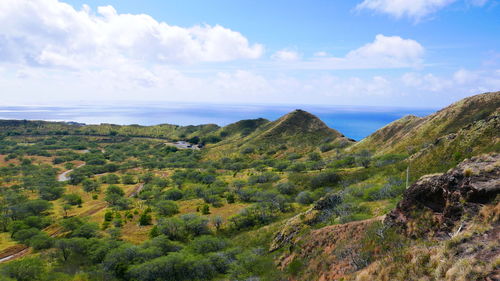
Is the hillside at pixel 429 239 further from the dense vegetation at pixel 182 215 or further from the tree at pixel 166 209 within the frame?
the tree at pixel 166 209

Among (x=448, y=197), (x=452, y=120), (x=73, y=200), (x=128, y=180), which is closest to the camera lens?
(x=448, y=197)

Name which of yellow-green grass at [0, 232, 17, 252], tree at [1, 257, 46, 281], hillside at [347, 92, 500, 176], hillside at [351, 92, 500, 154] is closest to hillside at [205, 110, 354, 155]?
hillside at [347, 92, 500, 176]

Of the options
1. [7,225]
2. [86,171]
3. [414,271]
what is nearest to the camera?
[414,271]

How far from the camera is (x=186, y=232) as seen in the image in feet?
164

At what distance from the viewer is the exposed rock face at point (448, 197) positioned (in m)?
15.0

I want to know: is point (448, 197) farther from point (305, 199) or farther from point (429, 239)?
point (305, 199)

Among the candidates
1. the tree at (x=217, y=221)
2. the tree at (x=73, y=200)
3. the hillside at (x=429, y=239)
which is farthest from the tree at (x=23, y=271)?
the tree at (x=73, y=200)

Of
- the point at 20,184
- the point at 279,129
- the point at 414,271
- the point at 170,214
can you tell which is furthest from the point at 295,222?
the point at 279,129

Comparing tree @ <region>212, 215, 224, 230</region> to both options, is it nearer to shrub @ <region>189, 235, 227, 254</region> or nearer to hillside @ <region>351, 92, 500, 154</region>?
shrub @ <region>189, 235, 227, 254</region>

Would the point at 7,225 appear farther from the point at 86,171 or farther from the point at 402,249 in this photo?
the point at 402,249

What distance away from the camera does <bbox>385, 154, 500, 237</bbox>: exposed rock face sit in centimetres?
1500

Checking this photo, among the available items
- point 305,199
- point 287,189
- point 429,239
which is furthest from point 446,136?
point 429,239

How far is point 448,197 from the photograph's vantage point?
16891 millimetres

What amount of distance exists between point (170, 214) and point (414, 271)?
195 feet
